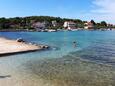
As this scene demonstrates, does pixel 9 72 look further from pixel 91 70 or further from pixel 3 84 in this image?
pixel 91 70

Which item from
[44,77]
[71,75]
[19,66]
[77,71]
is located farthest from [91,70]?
[19,66]

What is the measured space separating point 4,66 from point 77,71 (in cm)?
869

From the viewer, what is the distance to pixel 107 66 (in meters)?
29.0

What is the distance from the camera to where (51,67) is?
28016 mm

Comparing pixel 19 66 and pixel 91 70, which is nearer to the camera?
pixel 91 70

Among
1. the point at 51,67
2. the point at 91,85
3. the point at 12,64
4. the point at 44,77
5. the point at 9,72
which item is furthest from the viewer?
the point at 12,64

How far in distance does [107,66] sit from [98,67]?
1.34 metres

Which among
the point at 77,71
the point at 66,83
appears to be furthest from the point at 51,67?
the point at 66,83

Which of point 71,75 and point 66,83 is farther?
point 71,75

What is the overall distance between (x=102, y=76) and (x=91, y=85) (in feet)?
11.5

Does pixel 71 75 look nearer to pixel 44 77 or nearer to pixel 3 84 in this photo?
pixel 44 77

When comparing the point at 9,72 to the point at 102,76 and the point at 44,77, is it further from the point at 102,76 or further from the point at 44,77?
the point at 102,76

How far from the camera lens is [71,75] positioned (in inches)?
941

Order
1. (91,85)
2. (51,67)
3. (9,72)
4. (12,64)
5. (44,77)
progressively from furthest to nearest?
(12,64) → (51,67) → (9,72) → (44,77) → (91,85)
